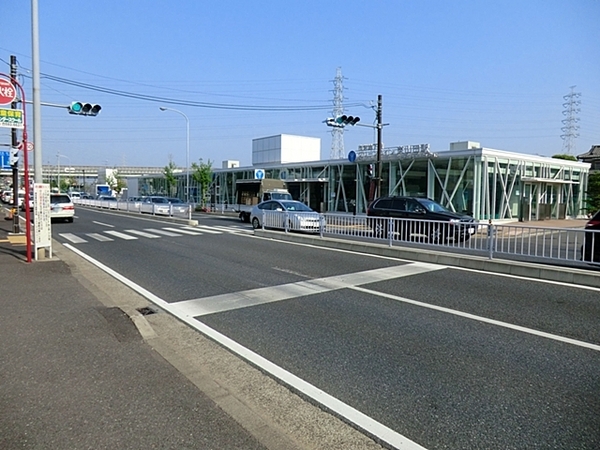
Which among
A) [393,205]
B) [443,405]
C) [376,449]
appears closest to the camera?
[376,449]

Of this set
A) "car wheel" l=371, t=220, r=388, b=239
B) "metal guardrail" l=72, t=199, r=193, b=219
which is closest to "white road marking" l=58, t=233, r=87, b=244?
"metal guardrail" l=72, t=199, r=193, b=219

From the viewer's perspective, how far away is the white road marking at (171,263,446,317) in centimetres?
730

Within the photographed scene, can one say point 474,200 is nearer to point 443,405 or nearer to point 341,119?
point 341,119

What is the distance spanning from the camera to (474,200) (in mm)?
27391

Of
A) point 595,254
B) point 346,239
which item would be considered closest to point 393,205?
point 346,239

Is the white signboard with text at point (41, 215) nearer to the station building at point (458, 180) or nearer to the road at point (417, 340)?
the road at point (417, 340)

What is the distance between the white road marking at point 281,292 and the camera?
7.30 m

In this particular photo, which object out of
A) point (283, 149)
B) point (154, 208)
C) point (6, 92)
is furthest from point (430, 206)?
point (283, 149)

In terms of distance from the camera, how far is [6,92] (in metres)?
10.5

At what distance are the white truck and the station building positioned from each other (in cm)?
381

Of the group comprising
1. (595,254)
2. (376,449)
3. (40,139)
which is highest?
(40,139)

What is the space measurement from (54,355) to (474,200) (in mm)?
26087

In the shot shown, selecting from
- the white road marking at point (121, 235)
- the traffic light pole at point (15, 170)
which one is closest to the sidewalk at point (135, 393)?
the white road marking at point (121, 235)

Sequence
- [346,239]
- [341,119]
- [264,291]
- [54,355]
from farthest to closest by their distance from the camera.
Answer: [341,119] < [346,239] < [264,291] < [54,355]
